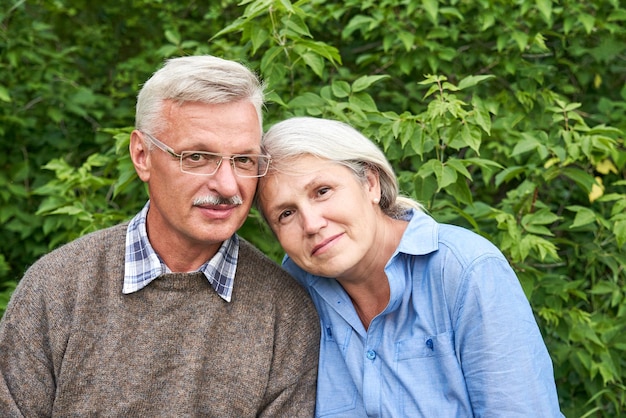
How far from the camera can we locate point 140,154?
2451 mm

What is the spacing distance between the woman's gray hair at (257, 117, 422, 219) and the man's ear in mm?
356

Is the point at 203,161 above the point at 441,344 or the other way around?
above

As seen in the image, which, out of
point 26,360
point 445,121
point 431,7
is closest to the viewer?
point 26,360

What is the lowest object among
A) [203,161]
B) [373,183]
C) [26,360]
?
[26,360]

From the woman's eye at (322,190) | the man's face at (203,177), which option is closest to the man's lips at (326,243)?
the woman's eye at (322,190)

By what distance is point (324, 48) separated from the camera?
9.14ft

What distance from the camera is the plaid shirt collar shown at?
235 cm

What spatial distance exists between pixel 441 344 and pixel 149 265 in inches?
34.7

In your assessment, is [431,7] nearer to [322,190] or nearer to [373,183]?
[373,183]

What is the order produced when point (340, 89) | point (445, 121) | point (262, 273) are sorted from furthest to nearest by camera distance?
point (340, 89) → point (445, 121) → point (262, 273)

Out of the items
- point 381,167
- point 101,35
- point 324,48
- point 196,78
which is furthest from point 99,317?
point 101,35

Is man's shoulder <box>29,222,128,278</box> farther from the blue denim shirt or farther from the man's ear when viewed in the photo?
the blue denim shirt

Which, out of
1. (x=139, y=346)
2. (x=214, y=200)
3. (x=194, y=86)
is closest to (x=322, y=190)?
(x=214, y=200)

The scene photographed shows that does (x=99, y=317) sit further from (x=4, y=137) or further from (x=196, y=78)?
(x=4, y=137)
